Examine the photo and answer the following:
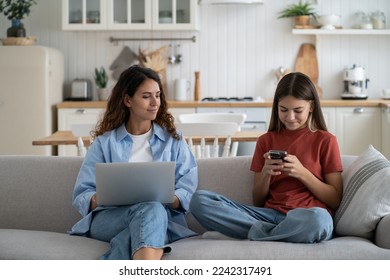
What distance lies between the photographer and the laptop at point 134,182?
2689 millimetres

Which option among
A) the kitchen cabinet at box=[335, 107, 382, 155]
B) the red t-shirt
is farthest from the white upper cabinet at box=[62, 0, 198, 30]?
the red t-shirt

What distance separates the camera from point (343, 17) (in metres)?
6.55

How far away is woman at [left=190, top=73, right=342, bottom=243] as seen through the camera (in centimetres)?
286

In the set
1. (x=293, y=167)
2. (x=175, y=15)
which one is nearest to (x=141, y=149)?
(x=293, y=167)

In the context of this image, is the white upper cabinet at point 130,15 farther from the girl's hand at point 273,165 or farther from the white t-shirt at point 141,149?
the girl's hand at point 273,165

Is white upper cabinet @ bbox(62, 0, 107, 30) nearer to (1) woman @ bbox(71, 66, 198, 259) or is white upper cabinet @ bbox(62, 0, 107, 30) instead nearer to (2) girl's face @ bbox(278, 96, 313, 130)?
(1) woman @ bbox(71, 66, 198, 259)

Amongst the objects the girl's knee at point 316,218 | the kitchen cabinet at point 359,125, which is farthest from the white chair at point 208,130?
the kitchen cabinet at point 359,125

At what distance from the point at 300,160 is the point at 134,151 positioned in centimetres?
68

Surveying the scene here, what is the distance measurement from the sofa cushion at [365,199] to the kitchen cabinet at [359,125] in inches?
126

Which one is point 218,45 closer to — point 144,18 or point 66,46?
point 144,18
